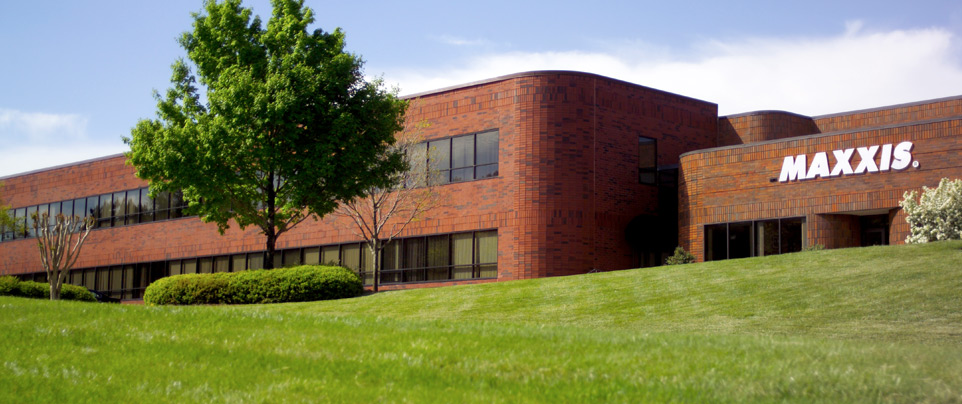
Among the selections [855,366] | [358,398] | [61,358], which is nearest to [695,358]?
[855,366]

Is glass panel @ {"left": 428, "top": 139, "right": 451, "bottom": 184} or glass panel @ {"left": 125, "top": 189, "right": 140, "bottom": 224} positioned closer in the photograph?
glass panel @ {"left": 428, "top": 139, "right": 451, "bottom": 184}

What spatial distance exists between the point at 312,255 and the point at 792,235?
19670mm

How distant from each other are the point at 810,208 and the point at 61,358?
24061 mm

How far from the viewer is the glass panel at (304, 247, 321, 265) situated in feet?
130

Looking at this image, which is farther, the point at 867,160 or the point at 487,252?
the point at 487,252

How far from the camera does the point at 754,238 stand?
30719 millimetres

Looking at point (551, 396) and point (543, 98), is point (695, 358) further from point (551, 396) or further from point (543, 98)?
point (543, 98)

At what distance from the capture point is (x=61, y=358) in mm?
10469

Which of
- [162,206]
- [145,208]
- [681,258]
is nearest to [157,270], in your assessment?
[162,206]

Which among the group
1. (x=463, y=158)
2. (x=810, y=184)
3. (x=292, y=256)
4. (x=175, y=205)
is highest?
(x=463, y=158)

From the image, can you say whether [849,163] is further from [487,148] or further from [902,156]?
[487,148]

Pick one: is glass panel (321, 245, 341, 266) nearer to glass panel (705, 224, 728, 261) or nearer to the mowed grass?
glass panel (705, 224, 728, 261)

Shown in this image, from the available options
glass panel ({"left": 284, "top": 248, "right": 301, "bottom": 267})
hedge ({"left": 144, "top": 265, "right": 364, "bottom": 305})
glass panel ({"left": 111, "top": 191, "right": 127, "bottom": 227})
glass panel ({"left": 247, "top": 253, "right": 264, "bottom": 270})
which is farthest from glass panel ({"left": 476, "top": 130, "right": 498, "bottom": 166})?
glass panel ({"left": 111, "top": 191, "right": 127, "bottom": 227})

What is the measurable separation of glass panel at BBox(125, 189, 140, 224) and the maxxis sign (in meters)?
32.1
